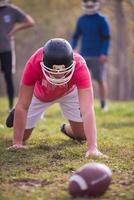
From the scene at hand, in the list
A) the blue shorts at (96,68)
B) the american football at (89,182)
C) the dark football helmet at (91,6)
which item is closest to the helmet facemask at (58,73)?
the american football at (89,182)

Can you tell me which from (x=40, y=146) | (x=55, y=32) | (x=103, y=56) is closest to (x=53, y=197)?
(x=40, y=146)

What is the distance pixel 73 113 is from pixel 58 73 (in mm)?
1705

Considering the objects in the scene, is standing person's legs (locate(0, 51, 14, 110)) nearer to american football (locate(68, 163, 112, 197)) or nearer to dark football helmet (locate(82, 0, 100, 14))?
dark football helmet (locate(82, 0, 100, 14))

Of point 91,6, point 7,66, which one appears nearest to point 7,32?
point 7,66

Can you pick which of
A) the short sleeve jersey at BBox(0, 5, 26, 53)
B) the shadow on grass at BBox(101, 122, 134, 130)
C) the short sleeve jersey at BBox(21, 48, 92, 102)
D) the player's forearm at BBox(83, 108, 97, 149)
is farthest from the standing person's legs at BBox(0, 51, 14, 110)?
the player's forearm at BBox(83, 108, 97, 149)

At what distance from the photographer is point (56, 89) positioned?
727cm

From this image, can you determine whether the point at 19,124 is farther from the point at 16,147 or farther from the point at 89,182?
the point at 89,182

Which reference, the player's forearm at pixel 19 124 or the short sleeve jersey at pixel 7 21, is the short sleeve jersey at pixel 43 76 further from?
the short sleeve jersey at pixel 7 21

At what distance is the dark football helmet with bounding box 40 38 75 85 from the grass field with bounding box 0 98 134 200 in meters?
0.99

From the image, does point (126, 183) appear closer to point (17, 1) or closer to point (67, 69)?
point (67, 69)

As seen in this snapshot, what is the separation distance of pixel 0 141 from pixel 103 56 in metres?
4.84

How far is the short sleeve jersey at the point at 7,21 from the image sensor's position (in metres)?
11.2

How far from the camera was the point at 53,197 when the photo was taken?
16.4 feet

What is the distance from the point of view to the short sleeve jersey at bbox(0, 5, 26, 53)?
1123cm
